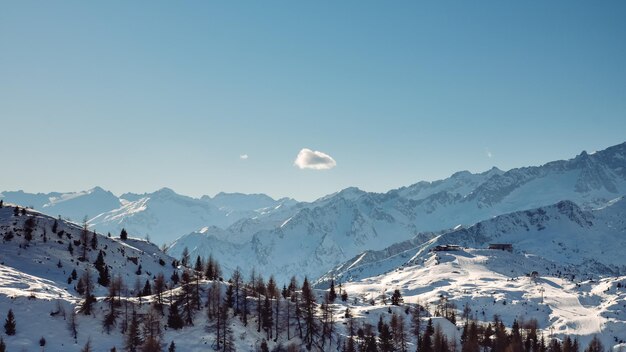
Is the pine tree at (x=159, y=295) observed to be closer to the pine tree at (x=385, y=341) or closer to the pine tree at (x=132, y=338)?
the pine tree at (x=132, y=338)

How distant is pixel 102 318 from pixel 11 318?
64.9 feet

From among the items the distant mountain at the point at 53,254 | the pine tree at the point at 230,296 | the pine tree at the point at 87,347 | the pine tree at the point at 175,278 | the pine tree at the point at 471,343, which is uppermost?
the distant mountain at the point at 53,254

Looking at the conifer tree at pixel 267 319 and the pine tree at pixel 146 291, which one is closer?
the conifer tree at pixel 267 319

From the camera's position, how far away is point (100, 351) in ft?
387

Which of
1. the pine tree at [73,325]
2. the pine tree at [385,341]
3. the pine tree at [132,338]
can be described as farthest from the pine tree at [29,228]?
the pine tree at [385,341]

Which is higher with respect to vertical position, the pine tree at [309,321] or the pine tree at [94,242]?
the pine tree at [94,242]

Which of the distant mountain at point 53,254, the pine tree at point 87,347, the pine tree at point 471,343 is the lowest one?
the pine tree at point 471,343

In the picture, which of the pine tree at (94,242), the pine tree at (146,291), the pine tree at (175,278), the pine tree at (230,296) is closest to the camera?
the pine tree at (230,296)

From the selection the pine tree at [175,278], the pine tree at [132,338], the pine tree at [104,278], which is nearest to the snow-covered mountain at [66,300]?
the pine tree at [132,338]

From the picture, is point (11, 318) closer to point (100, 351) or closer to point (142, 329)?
point (100, 351)

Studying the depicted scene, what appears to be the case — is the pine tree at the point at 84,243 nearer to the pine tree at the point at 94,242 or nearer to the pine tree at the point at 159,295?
the pine tree at the point at 94,242

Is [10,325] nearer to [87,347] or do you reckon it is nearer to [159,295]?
[87,347]

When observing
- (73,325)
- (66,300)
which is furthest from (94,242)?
(73,325)

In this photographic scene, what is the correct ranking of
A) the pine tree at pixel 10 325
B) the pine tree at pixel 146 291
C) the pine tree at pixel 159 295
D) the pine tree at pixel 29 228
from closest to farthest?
the pine tree at pixel 10 325, the pine tree at pixel 159 295, the pine tree at pixel 146 291, the pine tree at pixel 29 228
